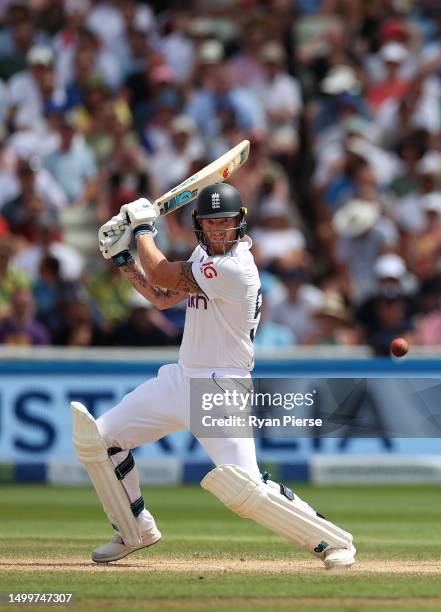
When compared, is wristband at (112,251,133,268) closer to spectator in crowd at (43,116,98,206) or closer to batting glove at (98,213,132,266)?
batting glove at (98,213,132,266)

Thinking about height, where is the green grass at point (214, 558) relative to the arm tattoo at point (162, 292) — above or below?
below

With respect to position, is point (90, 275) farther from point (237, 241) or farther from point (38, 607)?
point (38, 607)

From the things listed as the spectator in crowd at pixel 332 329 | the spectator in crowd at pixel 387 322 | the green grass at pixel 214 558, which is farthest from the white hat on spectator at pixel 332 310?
the green grass at pixel 214 558

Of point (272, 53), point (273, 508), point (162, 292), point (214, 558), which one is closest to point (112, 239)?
point (162, 292)

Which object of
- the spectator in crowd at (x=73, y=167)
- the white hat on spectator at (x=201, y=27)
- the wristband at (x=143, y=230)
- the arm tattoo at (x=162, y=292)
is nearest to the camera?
the wristband at (x=143, y=230)

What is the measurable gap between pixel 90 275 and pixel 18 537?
503 cm

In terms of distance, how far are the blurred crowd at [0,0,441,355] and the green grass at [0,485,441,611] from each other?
6.47 feet

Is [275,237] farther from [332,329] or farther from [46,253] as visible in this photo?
[46,253]

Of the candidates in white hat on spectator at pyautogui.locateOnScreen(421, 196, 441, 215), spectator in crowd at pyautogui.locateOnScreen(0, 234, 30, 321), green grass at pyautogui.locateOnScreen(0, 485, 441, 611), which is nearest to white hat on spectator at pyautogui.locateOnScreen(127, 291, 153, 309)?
spectator in crowd at pyautogui.locateOnScreen(0, 234, 30, 321)

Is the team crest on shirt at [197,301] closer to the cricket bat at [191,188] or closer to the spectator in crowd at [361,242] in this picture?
the cricket bat at [191,188]

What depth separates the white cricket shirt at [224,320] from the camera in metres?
6.84

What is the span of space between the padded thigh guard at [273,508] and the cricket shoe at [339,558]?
2 cm

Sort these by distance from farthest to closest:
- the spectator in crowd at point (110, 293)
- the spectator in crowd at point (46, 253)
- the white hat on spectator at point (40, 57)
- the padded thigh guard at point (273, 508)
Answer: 1. the white hat on spectator at point (40, 57)
2. the spectator in crowd at point (46, 253)
3. the spectator in crowd at point (110, 293)
4. the padded thigh guard at point (273, 508)

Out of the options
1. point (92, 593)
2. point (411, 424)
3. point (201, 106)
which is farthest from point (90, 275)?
point (92, 593)
